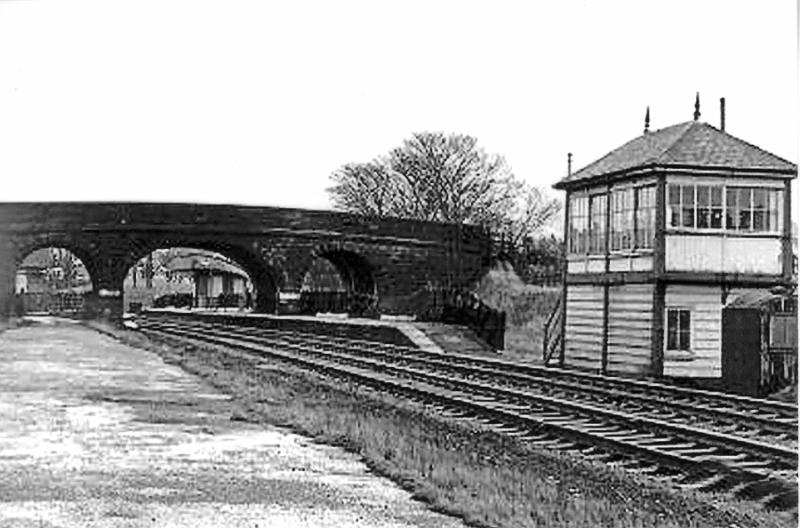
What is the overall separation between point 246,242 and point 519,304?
15372 mm

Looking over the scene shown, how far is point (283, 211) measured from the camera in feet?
162

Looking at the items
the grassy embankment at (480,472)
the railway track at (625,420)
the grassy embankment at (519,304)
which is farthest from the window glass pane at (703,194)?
the grassy embankment at (519,304)

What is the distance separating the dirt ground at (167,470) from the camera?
666 cm

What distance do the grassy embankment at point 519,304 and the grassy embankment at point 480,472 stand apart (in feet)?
47.0

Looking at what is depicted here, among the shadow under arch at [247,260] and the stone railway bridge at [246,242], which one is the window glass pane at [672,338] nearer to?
the stone railway bridge at [246,242]

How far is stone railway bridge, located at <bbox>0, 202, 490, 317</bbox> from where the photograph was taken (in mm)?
46688

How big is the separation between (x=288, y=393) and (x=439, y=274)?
34285mm

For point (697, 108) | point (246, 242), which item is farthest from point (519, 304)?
point (697, 108)

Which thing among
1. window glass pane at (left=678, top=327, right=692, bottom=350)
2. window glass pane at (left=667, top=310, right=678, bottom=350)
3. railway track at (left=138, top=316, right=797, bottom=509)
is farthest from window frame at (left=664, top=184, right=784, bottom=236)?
railway track at (left=138, top=316, right=797, bottom=509)

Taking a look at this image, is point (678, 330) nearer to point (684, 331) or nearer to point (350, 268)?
point (684, 331)

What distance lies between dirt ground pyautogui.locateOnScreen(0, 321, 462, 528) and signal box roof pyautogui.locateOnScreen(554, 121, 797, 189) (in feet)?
27.0

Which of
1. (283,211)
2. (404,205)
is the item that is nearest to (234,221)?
(283,211)

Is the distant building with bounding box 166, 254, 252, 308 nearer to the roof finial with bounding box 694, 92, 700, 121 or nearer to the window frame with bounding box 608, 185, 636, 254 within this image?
the window frame with bounding box 608, 185, 636, 254

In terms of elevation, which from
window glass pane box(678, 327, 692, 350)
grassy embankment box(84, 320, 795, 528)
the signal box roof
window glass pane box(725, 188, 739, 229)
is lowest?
grassy embankment box(84, 320, 795, 528)
